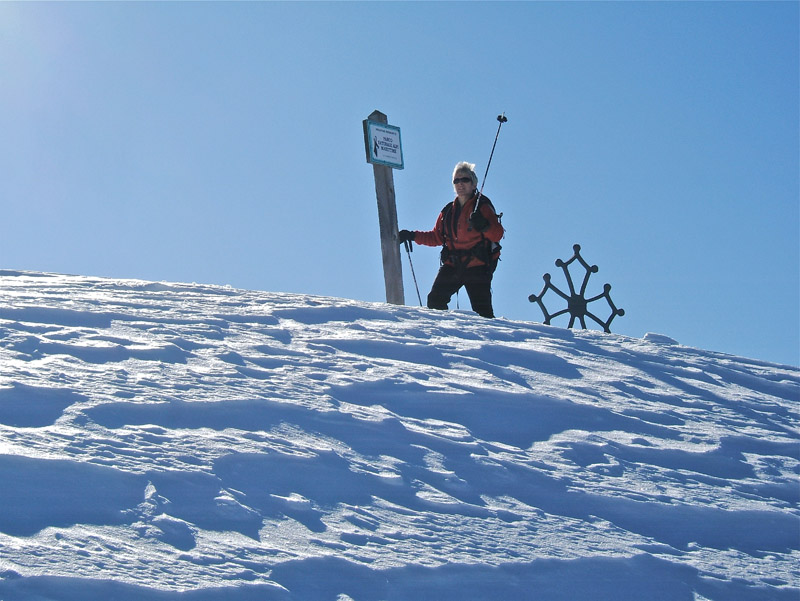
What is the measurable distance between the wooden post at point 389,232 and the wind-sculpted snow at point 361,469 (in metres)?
2.51

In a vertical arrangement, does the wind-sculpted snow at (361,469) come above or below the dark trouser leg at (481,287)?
below

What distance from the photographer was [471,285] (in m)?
5.91

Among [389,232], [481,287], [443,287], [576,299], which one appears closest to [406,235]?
[389,232]

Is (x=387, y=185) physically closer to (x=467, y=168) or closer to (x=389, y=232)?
(x=389, y=232)

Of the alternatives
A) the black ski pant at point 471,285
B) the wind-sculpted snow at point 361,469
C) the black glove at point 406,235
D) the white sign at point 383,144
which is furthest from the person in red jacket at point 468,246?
the wind-sculpted snow at point 361,469

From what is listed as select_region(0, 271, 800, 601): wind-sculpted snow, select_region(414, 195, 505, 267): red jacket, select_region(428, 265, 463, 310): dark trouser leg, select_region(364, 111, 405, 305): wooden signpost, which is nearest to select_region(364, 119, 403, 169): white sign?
select_region(364, 111, 405, 305): wooden signpost

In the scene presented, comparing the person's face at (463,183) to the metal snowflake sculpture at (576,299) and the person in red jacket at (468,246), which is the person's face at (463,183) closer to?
the person in red jacket at (468,246)

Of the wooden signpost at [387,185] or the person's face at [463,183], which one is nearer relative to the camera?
the person's face at [463,183]

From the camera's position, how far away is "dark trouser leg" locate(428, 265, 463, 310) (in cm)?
601

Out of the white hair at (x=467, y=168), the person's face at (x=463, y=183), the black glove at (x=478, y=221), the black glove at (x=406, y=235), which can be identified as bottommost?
the black glove at (x=406, y=235)

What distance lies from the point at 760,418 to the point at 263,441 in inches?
90.6

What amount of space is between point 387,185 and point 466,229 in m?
1.01

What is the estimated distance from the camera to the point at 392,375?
3277 mm

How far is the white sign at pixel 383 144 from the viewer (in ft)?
21.7
